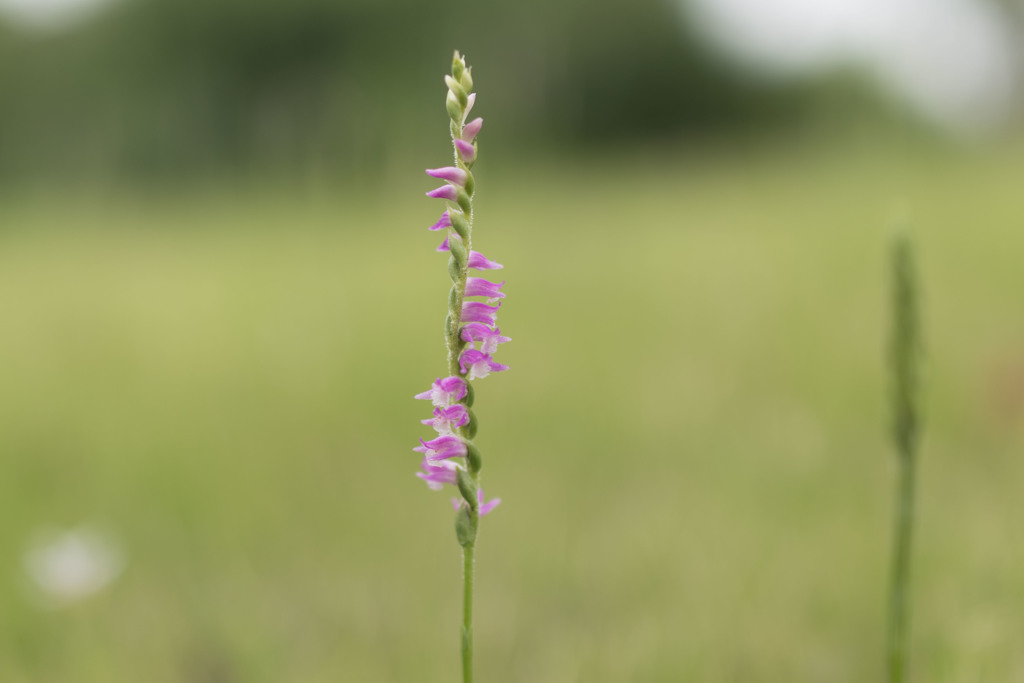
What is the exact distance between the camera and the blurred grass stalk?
99cm

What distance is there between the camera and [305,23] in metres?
16.7

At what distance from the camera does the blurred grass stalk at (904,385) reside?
3.26 ft

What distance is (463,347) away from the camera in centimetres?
85

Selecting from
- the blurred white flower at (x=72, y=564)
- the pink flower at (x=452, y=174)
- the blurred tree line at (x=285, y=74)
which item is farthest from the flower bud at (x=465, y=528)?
the blurred tree line at (x=285, y=74)

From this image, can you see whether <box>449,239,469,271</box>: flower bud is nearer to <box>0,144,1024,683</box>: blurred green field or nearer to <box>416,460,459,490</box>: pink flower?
<box>416,460,459,490</box>: pink flower

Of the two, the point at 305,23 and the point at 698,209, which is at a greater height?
the point at 305,23

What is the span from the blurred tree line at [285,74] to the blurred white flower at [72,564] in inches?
510

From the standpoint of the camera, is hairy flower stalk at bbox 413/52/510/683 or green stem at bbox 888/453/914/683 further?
green stem at bbox 888/453/914/683

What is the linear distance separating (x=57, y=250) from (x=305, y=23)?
9341 mm


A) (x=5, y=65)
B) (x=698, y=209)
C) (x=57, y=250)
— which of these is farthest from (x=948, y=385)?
(x=5, y=65)

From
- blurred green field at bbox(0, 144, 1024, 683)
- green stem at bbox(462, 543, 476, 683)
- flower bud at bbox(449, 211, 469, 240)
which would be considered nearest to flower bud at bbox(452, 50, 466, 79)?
flower bud at bbox(449, 211, 469, 240)

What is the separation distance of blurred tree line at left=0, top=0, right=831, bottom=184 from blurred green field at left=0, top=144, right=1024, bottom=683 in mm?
10117

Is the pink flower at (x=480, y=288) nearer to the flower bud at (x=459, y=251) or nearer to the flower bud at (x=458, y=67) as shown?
the flower bud at (x=459, y=251)

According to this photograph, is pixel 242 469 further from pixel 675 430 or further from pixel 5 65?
pixel 5 65
